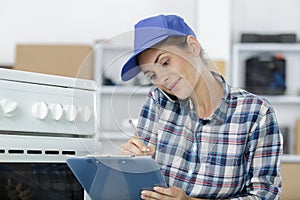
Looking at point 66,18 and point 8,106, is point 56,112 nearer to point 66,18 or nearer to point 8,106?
point 8,106

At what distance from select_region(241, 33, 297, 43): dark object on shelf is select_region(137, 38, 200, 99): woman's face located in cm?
300

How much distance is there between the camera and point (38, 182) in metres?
1.08

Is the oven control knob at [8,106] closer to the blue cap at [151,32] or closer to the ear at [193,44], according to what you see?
the blue cap at [151,32]

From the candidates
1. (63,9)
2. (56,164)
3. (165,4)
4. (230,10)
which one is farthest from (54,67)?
(56,164)

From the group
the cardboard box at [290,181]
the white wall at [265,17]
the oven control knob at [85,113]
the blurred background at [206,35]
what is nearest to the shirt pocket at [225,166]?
the oven control knob at [85,113]

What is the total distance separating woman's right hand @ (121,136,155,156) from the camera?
3.20 ft

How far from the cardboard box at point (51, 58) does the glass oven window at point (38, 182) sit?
263 centimetres

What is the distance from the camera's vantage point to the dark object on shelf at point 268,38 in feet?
12.7

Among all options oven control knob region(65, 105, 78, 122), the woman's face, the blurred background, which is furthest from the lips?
the blurred background

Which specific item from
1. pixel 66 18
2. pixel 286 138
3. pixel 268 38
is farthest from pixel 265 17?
pixel 66 18

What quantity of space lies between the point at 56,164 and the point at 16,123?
0.40 feet

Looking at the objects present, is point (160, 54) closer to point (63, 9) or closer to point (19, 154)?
point (19, 154)

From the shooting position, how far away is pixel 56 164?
1.09 m

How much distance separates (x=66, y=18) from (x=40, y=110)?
3183 mm
